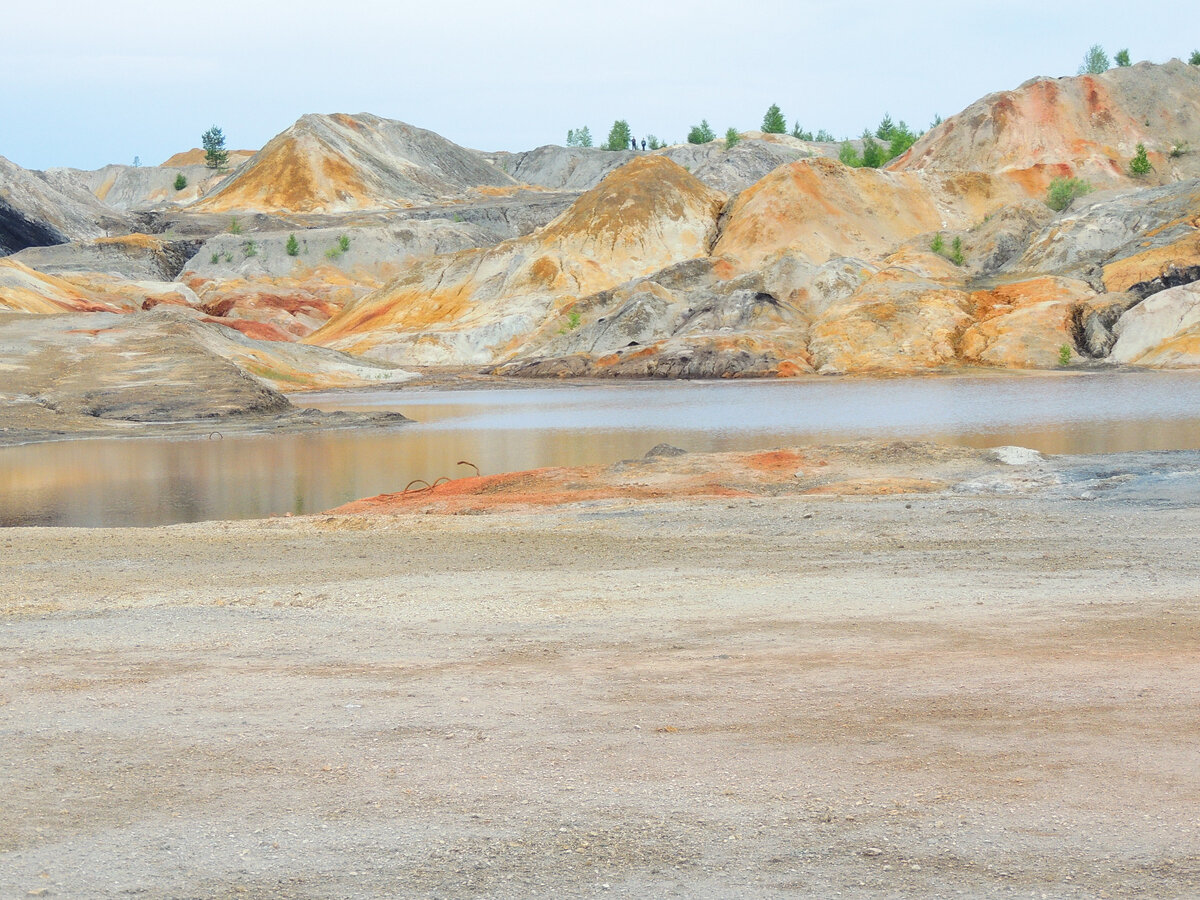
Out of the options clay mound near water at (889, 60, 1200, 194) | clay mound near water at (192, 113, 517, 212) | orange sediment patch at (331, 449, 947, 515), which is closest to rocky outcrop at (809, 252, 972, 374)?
clay mound near water at (889, 60, 1200, 194)

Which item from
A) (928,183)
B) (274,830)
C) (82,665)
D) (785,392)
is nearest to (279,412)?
(785,392)

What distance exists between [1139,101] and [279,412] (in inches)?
3684

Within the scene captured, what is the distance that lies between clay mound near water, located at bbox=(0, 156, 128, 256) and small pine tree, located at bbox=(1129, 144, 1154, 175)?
97072mm

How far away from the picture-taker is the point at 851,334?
69.4 meters

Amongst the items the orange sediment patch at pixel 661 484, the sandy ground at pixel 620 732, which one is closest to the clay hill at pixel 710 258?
the orange sediment patch at pixel 661 484

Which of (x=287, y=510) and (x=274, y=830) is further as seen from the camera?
(x=287, y=510)

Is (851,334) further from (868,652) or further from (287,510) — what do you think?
(868,652)

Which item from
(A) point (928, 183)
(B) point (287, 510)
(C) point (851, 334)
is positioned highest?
(A) point (928, 183)

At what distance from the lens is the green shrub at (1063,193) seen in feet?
292

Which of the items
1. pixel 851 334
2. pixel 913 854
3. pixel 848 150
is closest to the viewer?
pixel 913 854

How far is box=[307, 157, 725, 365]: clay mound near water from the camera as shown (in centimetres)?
8812

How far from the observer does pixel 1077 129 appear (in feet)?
360

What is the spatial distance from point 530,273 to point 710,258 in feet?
45.4

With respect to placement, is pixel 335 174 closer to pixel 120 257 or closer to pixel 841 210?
pixel 120 257
